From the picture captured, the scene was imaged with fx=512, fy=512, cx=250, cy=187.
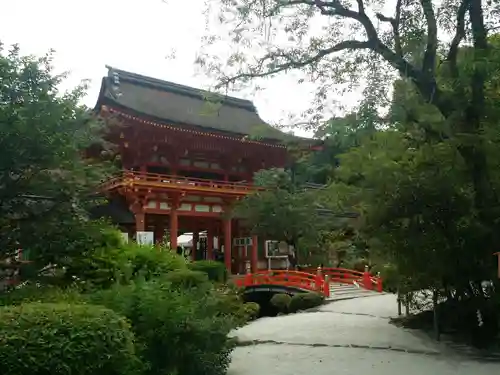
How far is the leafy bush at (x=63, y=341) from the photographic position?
370 cm

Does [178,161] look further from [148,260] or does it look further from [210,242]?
[148,260]

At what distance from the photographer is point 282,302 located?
1772cm

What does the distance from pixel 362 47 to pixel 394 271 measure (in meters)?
4.18

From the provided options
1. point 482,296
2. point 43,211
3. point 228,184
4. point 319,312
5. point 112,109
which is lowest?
point 319,312

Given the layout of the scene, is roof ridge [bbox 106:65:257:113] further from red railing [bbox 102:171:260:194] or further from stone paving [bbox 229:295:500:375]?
stone paving [bbox 229:295:500:375]

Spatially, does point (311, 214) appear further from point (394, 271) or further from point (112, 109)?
point (394, 271)

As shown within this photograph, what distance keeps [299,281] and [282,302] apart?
69.7 inches

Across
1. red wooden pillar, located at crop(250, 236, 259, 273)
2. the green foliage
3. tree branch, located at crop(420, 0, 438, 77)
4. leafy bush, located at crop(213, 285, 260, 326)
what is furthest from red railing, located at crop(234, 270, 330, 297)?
leafy bush, located at crop(213, 285, 260, 326)

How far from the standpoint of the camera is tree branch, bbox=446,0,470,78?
8.31m

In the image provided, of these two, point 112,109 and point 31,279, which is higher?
point 112,109

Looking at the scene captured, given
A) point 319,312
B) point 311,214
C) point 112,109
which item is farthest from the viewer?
point 311,214

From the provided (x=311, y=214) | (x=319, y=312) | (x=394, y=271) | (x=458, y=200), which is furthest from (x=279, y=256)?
(x=458, y=200)

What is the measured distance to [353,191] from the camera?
9.19 meters

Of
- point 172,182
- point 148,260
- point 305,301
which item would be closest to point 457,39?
point 148,260
